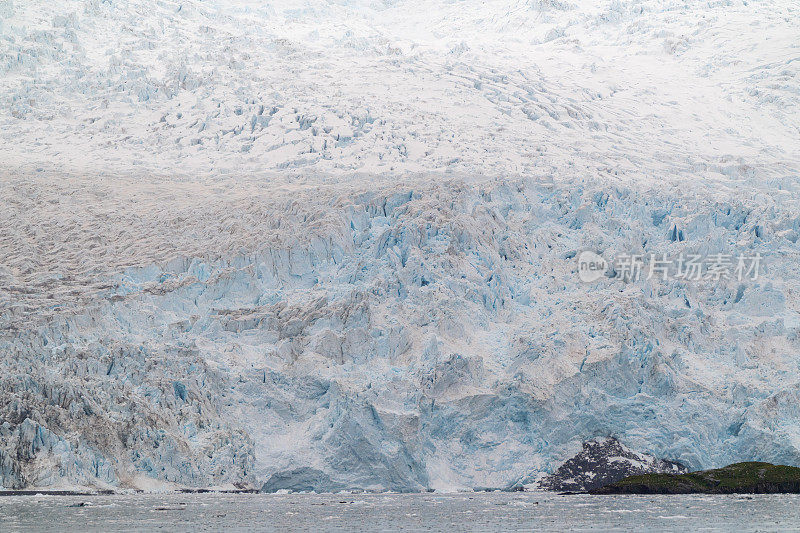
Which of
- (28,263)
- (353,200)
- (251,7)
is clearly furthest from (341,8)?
(28,263)

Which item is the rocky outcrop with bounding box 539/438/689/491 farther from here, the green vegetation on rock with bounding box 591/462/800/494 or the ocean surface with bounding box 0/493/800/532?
the ocean surface with bounding box 0/493/800/532

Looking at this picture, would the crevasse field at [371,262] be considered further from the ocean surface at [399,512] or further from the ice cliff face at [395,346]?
the ocean surface at [399,512]

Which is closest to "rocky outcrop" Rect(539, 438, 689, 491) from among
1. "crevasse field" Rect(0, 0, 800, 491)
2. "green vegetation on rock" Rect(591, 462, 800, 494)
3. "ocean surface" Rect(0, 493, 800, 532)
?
"green vegetation on rock" Rect(591, 462, 800, 494)

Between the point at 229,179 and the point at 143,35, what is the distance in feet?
84.0

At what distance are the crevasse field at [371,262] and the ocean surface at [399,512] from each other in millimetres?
1808

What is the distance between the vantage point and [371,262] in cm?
5303

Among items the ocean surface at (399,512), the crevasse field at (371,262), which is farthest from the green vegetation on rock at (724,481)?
the crevasse field at (371,262)

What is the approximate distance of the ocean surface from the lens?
3209cm

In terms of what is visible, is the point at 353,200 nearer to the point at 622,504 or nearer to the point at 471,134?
the point at 471,134

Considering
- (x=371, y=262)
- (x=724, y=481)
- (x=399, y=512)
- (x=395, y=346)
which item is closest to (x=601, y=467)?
(x=724, y=481)

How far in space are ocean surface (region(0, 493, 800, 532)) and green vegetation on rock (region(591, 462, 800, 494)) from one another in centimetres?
58

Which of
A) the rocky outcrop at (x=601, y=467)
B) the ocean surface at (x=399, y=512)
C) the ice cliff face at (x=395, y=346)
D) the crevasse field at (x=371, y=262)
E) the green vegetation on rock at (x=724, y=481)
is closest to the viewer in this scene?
the ocean surface at (x=399, y=512)

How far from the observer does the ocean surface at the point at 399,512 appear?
32094 millimetres

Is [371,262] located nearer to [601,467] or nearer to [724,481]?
[601,467]
